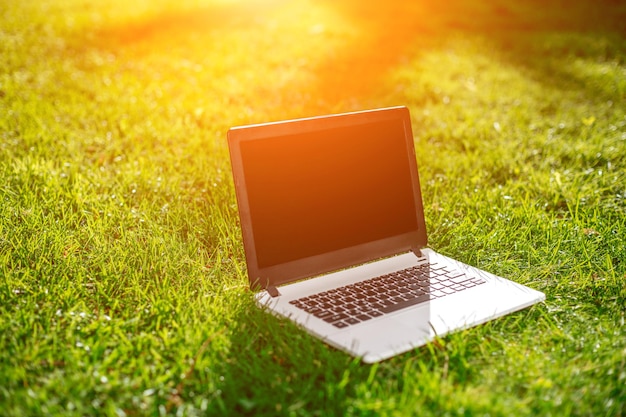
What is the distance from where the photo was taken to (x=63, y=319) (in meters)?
2.84

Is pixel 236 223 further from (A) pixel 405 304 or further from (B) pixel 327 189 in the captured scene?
(A) pixel 405 304

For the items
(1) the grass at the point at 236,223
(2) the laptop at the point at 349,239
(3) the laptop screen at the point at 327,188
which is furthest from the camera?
(3) the laptop screen at the point at 327,188

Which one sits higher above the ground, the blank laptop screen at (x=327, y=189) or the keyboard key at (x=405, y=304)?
the blank laptop screen at (x=327, y=189)

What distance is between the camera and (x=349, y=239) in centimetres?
304

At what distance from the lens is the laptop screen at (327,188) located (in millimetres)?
2811

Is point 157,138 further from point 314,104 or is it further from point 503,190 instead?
point 503,190

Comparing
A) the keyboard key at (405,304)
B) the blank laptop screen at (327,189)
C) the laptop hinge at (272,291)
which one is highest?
the blank laptop screen at (327,189)

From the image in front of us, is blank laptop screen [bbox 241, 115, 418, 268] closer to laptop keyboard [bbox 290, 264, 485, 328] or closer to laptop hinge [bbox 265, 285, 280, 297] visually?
laptop hinge [bbox 265, 285, 280, 297]

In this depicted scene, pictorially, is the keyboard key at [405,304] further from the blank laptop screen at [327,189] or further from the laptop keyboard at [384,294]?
the blank laptop screen at [327,189]

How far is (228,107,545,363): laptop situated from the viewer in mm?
2693

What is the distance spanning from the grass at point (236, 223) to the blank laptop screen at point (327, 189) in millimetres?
422

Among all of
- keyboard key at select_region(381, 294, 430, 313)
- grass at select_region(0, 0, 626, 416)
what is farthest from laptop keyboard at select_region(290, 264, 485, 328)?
grass at select_region(0, 0, 626, 416)

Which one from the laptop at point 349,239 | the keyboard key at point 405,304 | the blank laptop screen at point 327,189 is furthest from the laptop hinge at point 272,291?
the keyboard key at point 405,304

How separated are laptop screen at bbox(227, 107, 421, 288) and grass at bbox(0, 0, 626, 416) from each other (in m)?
0.42
